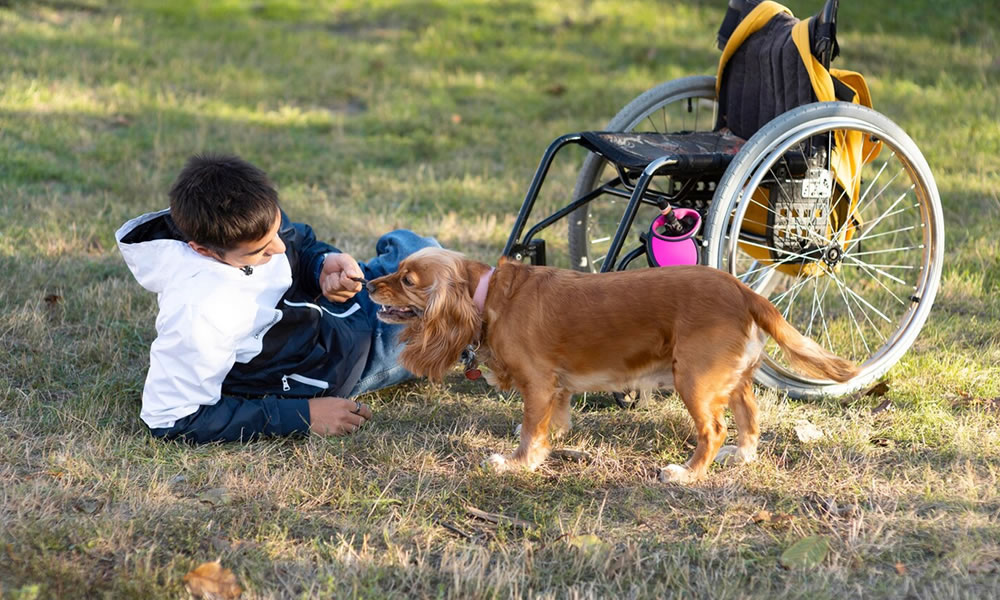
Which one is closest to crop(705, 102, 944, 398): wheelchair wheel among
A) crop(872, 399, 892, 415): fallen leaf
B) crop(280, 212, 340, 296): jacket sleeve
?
crop(872, 399, 892, 415): fallen leaf

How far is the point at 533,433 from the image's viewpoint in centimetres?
338

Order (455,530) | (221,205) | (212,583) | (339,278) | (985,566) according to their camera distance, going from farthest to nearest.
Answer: (339,278), (221,205), (455,530), (985,566), (212,583)

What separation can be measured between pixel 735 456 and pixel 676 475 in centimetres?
29

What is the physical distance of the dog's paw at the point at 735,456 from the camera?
349 centimetres

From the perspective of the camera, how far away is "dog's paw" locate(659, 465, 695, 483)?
3.34m

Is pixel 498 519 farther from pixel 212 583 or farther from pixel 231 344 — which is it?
pixel 231 344

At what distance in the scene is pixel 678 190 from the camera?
14.2 feet

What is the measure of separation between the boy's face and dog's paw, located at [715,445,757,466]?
1776mm

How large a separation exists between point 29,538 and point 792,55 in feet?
11.3

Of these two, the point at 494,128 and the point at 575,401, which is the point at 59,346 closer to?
the point at 575,401

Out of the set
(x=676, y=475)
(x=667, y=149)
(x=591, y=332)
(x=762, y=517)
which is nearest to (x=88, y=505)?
(x=591, y=332)

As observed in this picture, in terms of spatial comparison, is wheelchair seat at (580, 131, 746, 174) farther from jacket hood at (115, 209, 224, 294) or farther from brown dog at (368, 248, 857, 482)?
jacket hood at (115, 209, 224, 294)

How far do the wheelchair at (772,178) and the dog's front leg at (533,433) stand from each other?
63 centimetres

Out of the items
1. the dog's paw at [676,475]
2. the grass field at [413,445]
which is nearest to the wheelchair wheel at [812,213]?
the grass field at [413,445]
